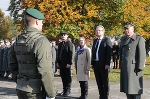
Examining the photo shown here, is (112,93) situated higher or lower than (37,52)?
lower

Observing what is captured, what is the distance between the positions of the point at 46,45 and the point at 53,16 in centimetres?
1127

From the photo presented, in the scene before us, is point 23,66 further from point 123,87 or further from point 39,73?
point 123,87

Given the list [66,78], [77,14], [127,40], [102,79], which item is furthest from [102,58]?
[77,14]

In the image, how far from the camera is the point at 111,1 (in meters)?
15.7

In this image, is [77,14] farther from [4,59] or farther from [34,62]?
[34,62]

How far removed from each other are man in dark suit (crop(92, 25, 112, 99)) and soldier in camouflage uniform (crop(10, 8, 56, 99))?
294 centimetres

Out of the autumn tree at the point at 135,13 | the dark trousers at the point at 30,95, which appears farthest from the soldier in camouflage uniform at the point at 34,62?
the autumn tree at the point at 135,13

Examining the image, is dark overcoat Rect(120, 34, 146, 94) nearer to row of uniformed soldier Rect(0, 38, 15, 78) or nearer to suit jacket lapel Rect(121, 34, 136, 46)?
suit jacket lapel Rect(121, 34, 136, 46)

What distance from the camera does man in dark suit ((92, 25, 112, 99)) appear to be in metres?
5.65

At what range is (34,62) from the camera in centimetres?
287

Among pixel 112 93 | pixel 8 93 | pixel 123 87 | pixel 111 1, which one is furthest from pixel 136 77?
pixel 111 1

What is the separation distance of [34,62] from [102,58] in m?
3.09

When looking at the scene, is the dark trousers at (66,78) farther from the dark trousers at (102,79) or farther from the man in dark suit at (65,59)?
the dark trousers at (102,79)

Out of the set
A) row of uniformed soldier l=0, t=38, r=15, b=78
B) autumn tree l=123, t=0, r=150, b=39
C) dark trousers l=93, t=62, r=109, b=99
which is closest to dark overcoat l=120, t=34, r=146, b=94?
dark trousers l=93, t=62, r=109, b=99
